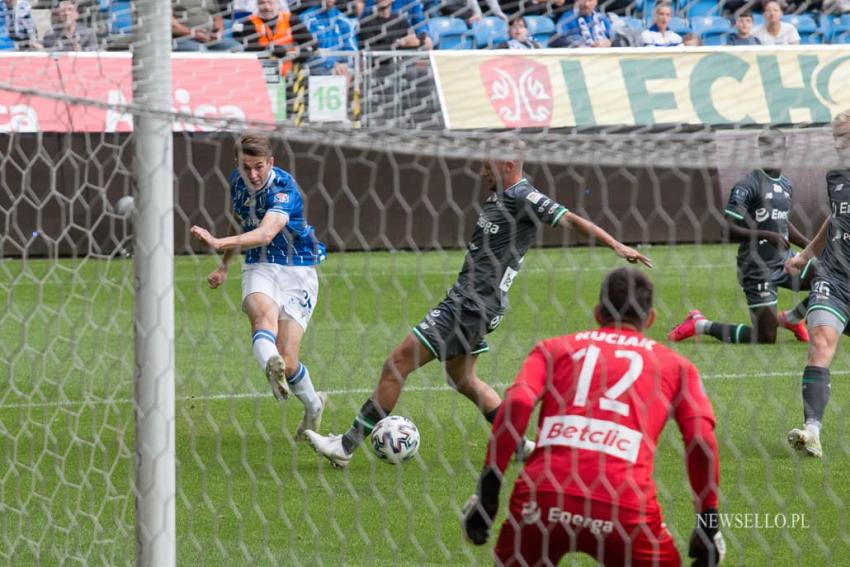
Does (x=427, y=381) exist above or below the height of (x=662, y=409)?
below

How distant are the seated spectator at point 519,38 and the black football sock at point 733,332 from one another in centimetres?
458

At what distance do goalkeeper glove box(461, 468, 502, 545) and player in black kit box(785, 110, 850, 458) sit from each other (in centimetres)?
330

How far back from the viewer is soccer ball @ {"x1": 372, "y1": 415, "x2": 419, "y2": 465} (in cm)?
676

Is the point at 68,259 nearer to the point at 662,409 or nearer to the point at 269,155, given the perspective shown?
the point at 269,155

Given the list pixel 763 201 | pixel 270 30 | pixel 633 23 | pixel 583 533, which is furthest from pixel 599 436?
pixel 633 23

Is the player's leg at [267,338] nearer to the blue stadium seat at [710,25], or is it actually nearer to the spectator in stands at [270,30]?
the spectator in stands at [270,30]

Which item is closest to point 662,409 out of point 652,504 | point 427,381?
point 652,504

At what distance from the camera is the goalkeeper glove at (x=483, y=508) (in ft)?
13.0

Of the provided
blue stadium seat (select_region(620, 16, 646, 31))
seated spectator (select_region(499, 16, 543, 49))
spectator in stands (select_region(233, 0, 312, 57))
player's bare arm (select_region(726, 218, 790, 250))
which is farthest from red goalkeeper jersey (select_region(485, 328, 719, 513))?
blue stadium seat (select_region(620, 16, 646, 31))

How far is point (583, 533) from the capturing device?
390cm

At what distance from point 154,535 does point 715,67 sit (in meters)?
13.3

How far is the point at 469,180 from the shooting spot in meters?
16.1

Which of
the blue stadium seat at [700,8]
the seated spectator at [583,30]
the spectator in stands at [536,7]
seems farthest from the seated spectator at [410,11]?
the blue stadium seat at [700,8]

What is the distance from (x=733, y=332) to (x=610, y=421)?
7277 millimetres
